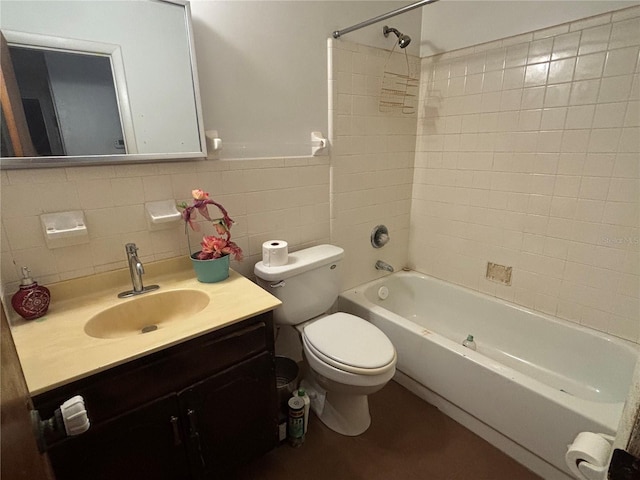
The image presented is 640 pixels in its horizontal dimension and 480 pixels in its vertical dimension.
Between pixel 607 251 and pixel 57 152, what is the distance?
2.29 meters

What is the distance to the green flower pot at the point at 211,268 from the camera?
1284 mm

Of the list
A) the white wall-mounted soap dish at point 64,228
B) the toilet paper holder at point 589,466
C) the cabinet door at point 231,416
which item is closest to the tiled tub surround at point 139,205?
the white wall-mounted soap dish at point 64,228

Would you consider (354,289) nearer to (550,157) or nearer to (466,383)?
(466,383)

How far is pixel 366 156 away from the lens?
1.94 m

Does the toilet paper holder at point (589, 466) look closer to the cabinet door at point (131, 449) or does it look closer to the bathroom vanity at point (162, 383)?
the bathroom vanity at point (162, 383)

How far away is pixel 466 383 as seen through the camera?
1522 mm

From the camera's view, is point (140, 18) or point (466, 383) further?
point (466, 383)

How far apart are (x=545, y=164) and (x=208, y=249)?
168 cm

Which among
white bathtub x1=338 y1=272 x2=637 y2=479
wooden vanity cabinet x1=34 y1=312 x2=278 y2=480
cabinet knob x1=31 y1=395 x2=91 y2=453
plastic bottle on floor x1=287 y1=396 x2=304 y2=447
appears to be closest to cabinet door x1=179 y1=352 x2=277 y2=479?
wooden vanity cabinet x1=34 y1=312 x2=278 y2=480

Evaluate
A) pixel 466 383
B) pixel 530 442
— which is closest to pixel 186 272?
pixel 466 383

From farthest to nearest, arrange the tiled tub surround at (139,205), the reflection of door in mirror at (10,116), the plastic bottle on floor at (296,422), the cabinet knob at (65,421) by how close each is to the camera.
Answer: the plastic bottle on floor at (296,422), the tiled tub surround at (139,205), the reflection of door in mirror at (10,116), the cabinet knob at (65,421)

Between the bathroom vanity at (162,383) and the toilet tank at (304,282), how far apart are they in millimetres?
192

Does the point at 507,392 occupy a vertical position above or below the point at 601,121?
below

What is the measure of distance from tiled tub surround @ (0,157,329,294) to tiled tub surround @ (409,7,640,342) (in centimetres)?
89
